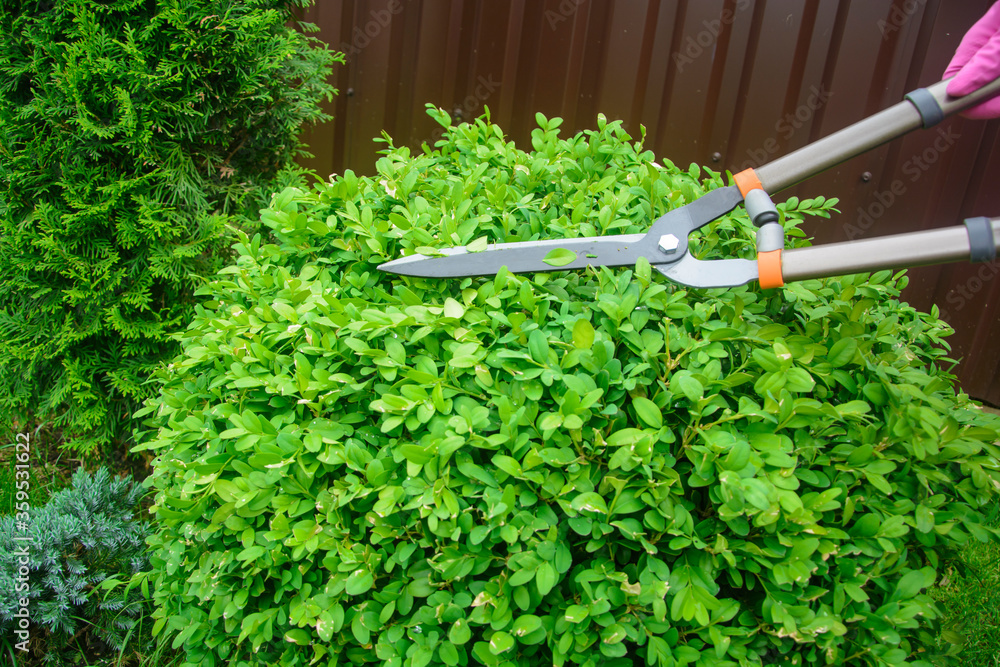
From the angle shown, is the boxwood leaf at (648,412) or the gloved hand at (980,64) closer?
the boxwood leaf at (648,412)

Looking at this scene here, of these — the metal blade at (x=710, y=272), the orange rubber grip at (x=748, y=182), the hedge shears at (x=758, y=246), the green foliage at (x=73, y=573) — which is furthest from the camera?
the green foliage at (x=73, y=573)

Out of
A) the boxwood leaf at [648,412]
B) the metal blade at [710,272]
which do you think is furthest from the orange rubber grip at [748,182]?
the boxwood leaf at [648,412]

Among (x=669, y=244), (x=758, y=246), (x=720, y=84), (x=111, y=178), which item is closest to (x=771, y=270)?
(x=758, y=246)

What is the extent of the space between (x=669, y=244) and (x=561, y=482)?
70cm

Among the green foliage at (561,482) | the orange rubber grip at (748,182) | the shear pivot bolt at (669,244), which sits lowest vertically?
the green foliage at (561,482)

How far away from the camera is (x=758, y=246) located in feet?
5.03

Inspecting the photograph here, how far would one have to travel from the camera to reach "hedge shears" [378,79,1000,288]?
1.45 m

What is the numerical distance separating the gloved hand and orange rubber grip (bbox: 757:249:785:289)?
0.60 meters

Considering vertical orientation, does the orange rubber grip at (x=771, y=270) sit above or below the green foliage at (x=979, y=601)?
above

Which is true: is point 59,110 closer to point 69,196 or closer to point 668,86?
point 69,196

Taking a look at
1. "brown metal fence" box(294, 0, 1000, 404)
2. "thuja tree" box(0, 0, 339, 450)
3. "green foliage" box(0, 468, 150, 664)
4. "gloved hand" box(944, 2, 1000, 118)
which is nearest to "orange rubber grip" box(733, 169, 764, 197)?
"gloved hand" box(944, 2, 1000, 118)

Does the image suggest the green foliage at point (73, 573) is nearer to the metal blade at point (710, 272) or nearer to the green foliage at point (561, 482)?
the green foliage at point (561, 482)

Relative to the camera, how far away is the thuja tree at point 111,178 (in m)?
2.72

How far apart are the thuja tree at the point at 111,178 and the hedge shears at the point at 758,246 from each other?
69.1 inches
